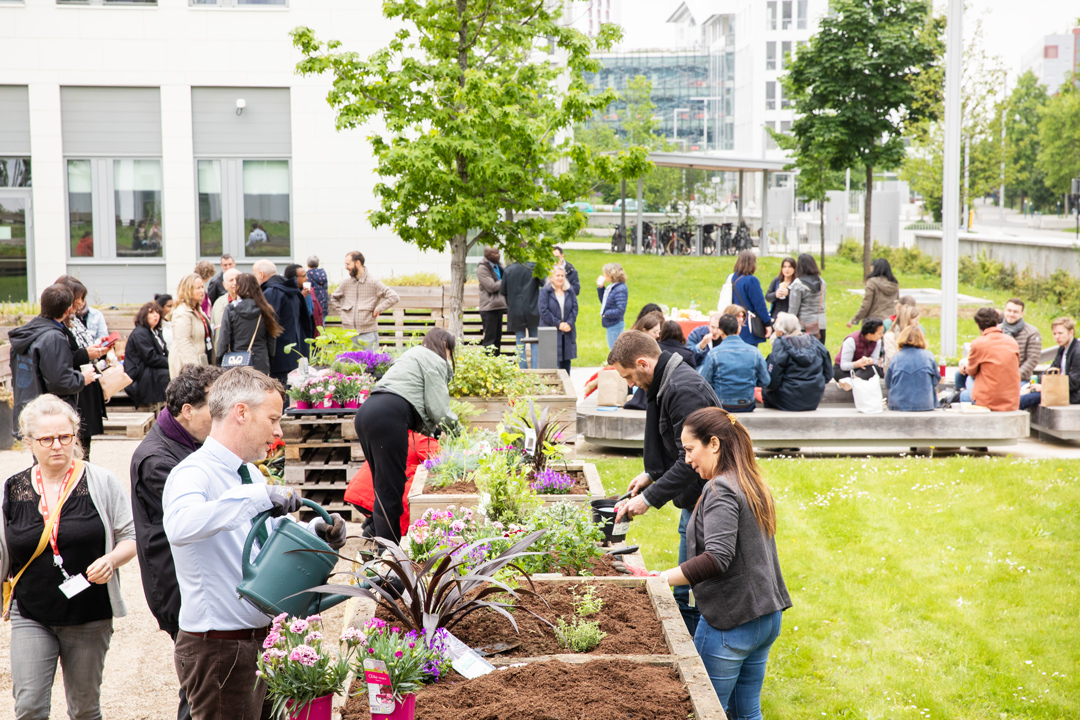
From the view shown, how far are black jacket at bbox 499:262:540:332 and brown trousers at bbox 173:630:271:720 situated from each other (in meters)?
9.69

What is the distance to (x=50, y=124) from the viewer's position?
61.9ft

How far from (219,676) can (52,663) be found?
1.12 metres

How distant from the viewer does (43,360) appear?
22.9ft

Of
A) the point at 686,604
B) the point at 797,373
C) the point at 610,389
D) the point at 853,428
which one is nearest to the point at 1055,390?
the point at 853,428

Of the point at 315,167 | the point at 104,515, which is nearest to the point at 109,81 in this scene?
the point at 315,167

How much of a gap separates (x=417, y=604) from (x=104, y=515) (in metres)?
1.61

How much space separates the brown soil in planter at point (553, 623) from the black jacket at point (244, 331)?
5.93 m

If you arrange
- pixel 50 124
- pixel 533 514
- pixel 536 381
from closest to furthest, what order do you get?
pixel 533 514
pixel 536 381
pixel 50 124

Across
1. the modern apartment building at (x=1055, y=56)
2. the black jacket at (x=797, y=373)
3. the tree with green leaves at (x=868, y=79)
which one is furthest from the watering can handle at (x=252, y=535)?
the modern apartment building at (x=1055, y=56)

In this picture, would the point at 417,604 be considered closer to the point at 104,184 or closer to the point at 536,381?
the point at 536,381

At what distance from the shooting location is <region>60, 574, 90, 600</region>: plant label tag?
3990mm

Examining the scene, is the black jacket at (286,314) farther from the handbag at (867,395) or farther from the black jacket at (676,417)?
the black jacket at (676,417)

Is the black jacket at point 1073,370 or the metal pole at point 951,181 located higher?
the metal pole at point 951,181

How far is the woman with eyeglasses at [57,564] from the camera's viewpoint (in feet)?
13.2
